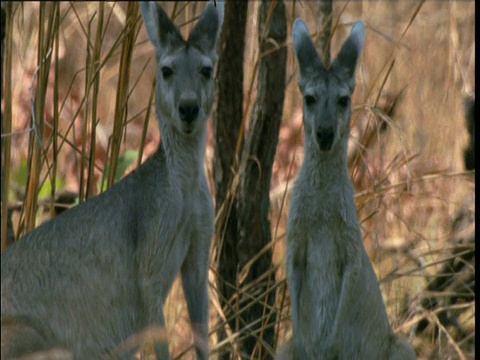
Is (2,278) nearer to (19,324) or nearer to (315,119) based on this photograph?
(19,324)

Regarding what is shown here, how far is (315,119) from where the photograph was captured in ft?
15.6

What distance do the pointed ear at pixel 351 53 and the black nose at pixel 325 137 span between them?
0.35 m

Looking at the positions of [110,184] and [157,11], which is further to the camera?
[110,184]

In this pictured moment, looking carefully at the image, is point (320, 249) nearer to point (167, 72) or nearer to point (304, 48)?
point (304, 48)

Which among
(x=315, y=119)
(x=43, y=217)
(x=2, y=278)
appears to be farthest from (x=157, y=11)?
(x=43, y=217)

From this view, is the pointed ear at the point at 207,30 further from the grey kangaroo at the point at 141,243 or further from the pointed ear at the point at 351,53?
the pointed ear at the point at 351,53

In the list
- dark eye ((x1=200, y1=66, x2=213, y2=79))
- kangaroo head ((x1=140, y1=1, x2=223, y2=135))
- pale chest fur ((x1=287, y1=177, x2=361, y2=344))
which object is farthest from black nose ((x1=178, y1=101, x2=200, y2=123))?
pale chest fur ((x1=287, y1=177, x2=361, y2=344))

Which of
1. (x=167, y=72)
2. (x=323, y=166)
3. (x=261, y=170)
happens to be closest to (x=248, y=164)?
(x=261, y=170)

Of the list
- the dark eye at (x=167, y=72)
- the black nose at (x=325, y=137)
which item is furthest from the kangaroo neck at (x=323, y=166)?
the dark eye at (x=167, y=72)

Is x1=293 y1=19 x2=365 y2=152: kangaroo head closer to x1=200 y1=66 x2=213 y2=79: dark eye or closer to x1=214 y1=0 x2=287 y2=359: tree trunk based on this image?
x1=200 y1=66 x2=213 y2=79: dark eye

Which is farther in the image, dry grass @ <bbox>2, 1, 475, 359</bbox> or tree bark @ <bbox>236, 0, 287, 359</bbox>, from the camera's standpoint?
tree bark @ <bbox>236, 0, 287, 359</bbox>

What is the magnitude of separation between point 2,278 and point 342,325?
1.58 m

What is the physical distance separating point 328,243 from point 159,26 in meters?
1.28

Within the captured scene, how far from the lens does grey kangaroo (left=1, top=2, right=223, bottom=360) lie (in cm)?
457
